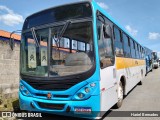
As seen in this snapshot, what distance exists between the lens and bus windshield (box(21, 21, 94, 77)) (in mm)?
4602

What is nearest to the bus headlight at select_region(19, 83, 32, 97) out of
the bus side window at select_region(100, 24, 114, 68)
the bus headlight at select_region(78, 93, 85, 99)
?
the bus headlight at select_region(78, 93, 85, 99)

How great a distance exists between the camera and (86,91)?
4352 mm

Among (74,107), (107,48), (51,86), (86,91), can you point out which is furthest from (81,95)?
(107,48)

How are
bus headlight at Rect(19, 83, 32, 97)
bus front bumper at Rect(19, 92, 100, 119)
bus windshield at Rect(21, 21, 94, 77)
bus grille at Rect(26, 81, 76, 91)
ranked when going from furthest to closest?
1. bus headlight at Rect(19, 83, 32, 97)
2. bus windshield at Rect(21, 21, 94, 77)
3. bus grille at Rect(26, 81, 76, 91)
4. bus front bumper at Rect(19, 92, 100, 119)

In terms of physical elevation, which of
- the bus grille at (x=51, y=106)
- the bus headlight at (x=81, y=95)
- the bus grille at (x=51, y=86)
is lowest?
the bus grille at (x=51, y=106)

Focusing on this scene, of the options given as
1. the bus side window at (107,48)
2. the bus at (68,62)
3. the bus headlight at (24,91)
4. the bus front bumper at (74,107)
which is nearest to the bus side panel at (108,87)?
the bus at (68,62)

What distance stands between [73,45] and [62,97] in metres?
1.59

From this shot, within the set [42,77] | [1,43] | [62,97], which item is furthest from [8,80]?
[62,97]

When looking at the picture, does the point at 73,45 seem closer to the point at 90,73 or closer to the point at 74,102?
the point at 90,73

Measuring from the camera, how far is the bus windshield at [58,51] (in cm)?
460

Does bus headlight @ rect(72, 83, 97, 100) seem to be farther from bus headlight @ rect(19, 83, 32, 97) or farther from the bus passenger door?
bus headlight @ rect(19, 83, 32, 97)

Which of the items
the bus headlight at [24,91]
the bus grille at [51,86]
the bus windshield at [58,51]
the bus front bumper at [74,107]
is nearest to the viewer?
the bus front bumper at [74,107]

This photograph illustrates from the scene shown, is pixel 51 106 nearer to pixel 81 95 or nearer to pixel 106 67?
pixel 81 95

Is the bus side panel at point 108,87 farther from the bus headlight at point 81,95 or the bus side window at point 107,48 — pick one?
the bus headlight at point 81,95
